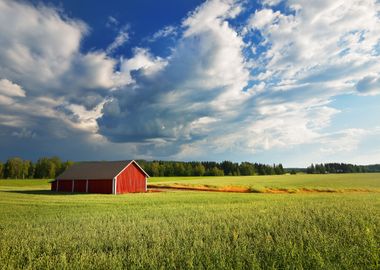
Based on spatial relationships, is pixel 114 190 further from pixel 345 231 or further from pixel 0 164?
pixel 0 164

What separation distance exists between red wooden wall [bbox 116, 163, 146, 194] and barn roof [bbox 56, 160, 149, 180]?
1.03 m

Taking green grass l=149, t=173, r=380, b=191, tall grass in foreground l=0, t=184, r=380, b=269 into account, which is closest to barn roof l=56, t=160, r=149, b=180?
green grass l=149, t=173, r=380, b=191

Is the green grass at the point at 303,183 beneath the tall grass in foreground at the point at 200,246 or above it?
above

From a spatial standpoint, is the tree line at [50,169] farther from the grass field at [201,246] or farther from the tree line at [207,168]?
the grass field at [201,246]

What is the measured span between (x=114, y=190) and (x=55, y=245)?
41270 millimetres

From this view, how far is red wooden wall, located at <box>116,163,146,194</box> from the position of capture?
52094 millimetres

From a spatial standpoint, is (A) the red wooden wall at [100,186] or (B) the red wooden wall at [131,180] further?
(B) the red wooden wall at [131,180]

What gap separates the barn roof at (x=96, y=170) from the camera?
52741 mm

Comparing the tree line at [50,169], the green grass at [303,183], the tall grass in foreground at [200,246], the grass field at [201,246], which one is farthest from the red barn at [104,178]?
the tree line at [50,169]

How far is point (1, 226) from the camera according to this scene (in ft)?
49.4

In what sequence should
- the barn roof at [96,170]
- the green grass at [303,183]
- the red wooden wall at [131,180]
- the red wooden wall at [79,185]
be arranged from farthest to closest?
the green grass at [303,183]
the red wooden wall at [79,185]
the barn roof at [96,170]
the red wooden wall at [131,180]

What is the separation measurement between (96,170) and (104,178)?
5053 millimetres

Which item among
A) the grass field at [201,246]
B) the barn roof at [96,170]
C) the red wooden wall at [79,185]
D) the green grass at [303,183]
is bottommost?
the grass field at [201,246]

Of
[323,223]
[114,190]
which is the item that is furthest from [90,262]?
[114,190]
